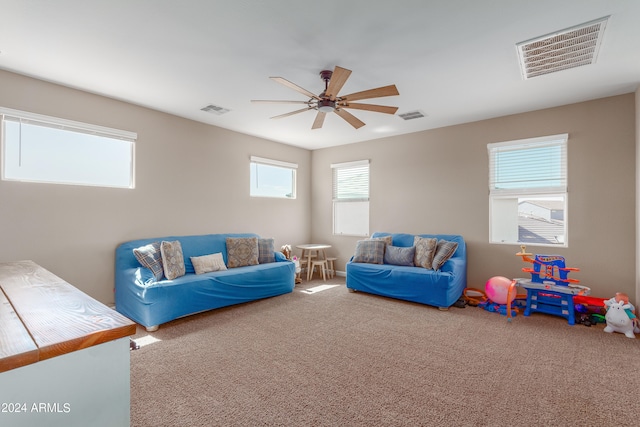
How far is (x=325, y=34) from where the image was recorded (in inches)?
100

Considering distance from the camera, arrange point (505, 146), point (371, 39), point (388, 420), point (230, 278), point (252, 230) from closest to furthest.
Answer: point (388, 420), point (371, 39), point (230, 278), point (505, 146), point (252, 230)

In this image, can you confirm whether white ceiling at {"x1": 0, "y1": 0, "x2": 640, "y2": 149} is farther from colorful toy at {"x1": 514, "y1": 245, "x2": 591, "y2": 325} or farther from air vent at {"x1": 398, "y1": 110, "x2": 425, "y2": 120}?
colorful toy at {"x1": 514, "y1": 245, "x2": 591, "y2": 325}

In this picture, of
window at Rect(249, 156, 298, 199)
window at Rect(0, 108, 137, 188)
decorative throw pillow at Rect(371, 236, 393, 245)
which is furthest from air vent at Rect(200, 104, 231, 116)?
decorative throw pillow at Rect(371, 236, 393, 245)

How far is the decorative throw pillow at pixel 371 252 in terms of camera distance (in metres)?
5.09

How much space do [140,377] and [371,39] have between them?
3.33 m

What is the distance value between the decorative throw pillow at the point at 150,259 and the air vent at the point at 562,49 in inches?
174

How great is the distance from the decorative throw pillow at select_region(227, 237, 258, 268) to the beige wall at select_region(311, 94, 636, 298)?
6.97 ft

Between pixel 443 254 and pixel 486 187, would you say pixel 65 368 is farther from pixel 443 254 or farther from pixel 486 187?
pixel 486 187

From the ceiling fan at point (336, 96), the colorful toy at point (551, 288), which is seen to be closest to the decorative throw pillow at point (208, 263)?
the ceiling fan at point (336, 96)

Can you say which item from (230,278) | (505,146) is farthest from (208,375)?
(505,146)

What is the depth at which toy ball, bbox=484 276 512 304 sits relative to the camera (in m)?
4.02

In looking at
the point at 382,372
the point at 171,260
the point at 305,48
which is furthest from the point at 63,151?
the point at 382,372

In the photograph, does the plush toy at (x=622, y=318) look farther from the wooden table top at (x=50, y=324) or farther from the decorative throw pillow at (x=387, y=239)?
the wooden table top at (x=50, y=324)

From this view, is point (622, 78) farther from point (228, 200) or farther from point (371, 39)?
point (228, 200)
